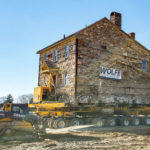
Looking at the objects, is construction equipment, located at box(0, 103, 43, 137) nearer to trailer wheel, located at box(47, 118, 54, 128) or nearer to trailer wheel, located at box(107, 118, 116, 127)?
trailer wheel, located at box(47, 118, 54, 128)

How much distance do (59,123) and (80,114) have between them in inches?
94.3

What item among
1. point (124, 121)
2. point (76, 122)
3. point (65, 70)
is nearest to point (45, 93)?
point (65, 70)

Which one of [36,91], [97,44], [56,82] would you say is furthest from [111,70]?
[36,91]

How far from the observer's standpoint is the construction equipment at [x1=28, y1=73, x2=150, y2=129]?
1599cm

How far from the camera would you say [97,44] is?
21984mm

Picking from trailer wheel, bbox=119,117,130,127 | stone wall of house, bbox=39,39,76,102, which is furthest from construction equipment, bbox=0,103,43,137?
trailer wheel, bbox=119,117,130,127

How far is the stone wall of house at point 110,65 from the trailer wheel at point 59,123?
14.2 feet

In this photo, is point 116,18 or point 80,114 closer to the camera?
point 80,114

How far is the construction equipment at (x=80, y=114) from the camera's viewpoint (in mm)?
15992

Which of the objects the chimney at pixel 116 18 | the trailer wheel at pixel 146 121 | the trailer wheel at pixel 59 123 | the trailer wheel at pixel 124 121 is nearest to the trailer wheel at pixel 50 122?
the trailer wheel at pixel 59 123

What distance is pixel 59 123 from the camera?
15430 millimetres

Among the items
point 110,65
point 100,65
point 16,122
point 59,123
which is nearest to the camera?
point 16,122

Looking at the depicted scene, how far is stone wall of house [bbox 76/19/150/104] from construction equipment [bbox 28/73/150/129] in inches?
90.1

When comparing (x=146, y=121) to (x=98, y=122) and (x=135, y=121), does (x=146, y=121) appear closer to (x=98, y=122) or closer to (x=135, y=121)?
(x=135, y=121)
